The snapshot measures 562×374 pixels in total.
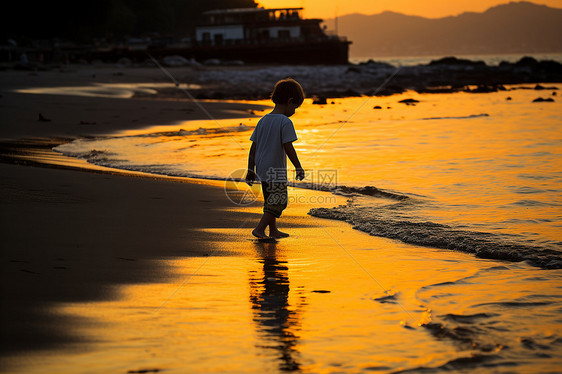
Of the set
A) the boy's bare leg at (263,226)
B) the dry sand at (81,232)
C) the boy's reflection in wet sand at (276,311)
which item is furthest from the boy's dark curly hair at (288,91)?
the boy's reflection in wet sand at (276,311)

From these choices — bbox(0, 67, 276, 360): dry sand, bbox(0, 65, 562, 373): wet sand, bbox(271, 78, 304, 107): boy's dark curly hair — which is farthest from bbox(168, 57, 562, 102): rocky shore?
bbox(0, 65, 562, 373): wet sand

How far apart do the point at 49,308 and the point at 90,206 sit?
10.0 ft

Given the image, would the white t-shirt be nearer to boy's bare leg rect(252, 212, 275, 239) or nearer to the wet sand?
boy's bare leg rect(252, 212, 275, 239)

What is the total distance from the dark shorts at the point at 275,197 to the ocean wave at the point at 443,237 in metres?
0.85

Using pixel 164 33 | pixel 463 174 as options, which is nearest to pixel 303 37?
pixel 164 33

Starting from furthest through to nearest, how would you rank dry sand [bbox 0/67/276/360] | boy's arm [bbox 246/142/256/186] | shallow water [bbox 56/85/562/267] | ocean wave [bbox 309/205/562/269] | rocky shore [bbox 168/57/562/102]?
rocky shore [bbox 168/57/562/102], shallow water [bbox 56/85/562/267], boy's arm [bbox 246/142/256/186], ocean wave [bbox 309/205/562/269], dry sand [bbox 0/67/276/360]

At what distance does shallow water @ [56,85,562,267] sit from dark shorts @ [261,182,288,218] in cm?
88

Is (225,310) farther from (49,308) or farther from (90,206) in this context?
(90,206)

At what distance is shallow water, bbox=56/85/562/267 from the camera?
6465 millimetres

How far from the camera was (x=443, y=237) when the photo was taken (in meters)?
5.70

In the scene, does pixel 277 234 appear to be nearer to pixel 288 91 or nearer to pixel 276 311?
pixel 288 91

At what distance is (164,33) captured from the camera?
4604 inches

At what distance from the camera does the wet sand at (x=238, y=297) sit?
3.06 meters

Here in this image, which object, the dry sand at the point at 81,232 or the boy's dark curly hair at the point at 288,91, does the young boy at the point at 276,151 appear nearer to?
the boy's dark curly hair at the point at 288,91
